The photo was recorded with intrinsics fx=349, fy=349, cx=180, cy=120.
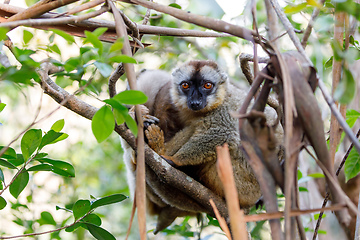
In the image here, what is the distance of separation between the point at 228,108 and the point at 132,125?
2683mm

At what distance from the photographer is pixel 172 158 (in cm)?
378

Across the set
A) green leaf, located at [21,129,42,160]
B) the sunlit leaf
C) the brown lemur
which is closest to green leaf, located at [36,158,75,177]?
green leaf, located at [21,129,42,160]

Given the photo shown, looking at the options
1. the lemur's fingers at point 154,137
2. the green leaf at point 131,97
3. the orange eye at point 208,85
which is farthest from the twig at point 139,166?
the orange eye at point 208,85

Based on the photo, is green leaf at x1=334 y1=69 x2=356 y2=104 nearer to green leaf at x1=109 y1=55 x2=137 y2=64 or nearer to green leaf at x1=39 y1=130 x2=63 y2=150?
green leaf at x1=109 y1=55 x2=137 y2=64

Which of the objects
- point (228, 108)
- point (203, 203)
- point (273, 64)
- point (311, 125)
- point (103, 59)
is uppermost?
point (228, 108)

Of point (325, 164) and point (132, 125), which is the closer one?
point (325, 164)

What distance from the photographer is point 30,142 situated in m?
2.42

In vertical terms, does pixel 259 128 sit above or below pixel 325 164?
above

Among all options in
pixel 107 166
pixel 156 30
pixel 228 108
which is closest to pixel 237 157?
pixel 228 108

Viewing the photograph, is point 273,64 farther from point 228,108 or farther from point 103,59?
point 228,108

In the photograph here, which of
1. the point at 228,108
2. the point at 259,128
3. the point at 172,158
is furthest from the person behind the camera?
the point at 228,108

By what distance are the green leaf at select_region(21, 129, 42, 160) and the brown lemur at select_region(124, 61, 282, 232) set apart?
1510 mm

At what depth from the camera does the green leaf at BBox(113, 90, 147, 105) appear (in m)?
1.66

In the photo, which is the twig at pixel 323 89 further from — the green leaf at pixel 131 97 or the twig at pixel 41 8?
the twig at pixel 41 8
